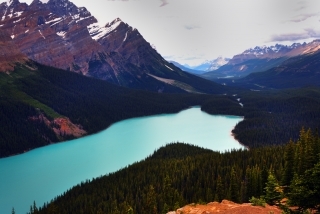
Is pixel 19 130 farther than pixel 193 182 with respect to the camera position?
Yes

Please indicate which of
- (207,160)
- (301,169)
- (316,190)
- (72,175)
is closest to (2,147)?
(72,175)

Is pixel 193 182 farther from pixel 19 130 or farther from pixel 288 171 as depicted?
pixel 19 130

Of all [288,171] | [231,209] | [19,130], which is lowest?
[231,209]

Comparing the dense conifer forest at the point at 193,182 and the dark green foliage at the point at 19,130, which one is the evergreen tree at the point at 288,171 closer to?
the dense conifer forest at the point at 193,182

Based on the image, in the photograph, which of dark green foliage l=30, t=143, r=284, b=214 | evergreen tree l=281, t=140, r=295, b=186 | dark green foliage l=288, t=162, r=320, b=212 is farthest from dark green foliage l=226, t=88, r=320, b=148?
dark green foliage l=288, t=162, r=320, b=212

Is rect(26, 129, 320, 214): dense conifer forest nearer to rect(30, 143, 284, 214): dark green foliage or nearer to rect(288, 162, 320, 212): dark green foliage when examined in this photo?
rect(30, 143, 284, 214): dark green foliage

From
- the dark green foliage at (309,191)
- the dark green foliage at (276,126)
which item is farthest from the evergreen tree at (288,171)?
the dark green foliage at (276,126)

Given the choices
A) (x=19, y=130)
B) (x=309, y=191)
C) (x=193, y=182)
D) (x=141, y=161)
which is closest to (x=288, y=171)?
(x=309, y=191)

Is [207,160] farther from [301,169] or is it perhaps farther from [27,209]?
[27,209]
